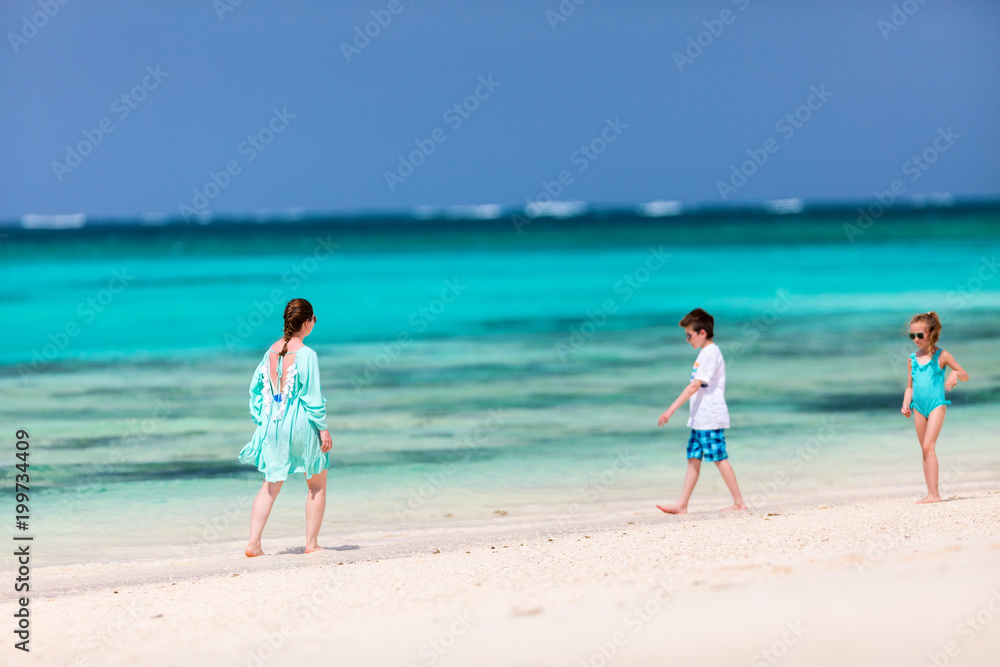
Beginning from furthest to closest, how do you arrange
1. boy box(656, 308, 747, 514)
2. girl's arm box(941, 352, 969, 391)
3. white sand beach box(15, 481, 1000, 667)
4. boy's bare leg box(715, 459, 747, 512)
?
boy's bare leg box(715, 459, 747, 512), boy box(656, 308, 747, 514), girl's arm box(941, 352, 969, 391), white sand beach box(15, 481, 1000, 667)

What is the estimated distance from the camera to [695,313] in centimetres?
696

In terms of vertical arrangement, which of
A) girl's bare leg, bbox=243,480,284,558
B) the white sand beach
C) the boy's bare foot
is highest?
the boy's bare foot

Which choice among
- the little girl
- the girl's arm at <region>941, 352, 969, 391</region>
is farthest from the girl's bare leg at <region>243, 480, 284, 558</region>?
the girl's arm at <region>941, 352, 969, 391</region>

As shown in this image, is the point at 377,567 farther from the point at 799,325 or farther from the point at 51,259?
the point at 51,259

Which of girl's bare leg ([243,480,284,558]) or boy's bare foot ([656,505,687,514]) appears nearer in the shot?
girl's bare leg ([243,480,284,558])

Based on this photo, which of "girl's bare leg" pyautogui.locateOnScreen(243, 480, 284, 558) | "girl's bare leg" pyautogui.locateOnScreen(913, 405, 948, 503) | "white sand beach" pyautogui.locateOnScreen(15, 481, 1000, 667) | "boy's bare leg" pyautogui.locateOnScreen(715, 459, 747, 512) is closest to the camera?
"white sand beach" pyautogui.locateOnScreen(15, 481, 1000, 667)

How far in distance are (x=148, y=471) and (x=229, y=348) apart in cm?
849

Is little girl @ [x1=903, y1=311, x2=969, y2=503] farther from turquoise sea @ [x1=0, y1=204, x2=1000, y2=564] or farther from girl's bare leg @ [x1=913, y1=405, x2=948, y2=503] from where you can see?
turquoise sea @ [x1=0, y1=204, x2=1000, y2=564]

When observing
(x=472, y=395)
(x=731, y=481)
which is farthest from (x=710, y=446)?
(x=472, y=395)

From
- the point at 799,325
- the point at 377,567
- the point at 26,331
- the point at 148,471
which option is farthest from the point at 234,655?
the point at 26,331

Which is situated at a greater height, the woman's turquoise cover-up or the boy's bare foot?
the woman's turquoise cover-up

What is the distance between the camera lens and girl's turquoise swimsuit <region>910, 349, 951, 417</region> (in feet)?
22.2

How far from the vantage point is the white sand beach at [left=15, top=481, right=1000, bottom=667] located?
414 centimetres

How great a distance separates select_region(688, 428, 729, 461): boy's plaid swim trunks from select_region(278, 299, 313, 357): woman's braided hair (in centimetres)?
276
